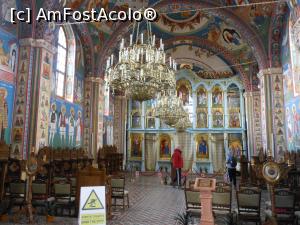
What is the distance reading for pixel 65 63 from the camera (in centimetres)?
1333

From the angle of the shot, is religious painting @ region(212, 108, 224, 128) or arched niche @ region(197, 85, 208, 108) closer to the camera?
religious painting @ region(212, 108, 224, 128)

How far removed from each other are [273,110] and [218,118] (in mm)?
10330

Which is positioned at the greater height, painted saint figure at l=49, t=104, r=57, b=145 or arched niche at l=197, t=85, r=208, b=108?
arched niche at l=197, t=85, r=208, b=108

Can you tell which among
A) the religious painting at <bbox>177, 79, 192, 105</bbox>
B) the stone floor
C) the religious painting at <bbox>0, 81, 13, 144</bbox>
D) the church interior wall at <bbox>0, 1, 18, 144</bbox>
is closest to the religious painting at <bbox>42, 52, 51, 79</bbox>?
the church interior wall at <bbox>0, 1, 18, 144</bbox>

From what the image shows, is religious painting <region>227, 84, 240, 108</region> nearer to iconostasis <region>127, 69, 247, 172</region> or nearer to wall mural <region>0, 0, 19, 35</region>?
iconostasis <region>127, 69, 247, 172</region>

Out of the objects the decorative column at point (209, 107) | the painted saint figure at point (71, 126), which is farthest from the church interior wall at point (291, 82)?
the decorative column at point (209, 107)

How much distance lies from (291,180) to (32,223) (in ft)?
27.9

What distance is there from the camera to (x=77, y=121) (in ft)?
46.4

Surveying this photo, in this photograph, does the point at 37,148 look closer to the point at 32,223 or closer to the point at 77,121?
the point at 32,223

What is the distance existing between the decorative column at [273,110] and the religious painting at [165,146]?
11.1 m

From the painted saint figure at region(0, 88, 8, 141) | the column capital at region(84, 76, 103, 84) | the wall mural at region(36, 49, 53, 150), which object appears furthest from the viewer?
the column capital at region(84, 76, 103, 84)

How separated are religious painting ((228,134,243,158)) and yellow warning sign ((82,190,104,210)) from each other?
1993cm

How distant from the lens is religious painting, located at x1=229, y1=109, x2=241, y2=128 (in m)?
21.9

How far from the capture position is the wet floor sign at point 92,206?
9.11 feet
